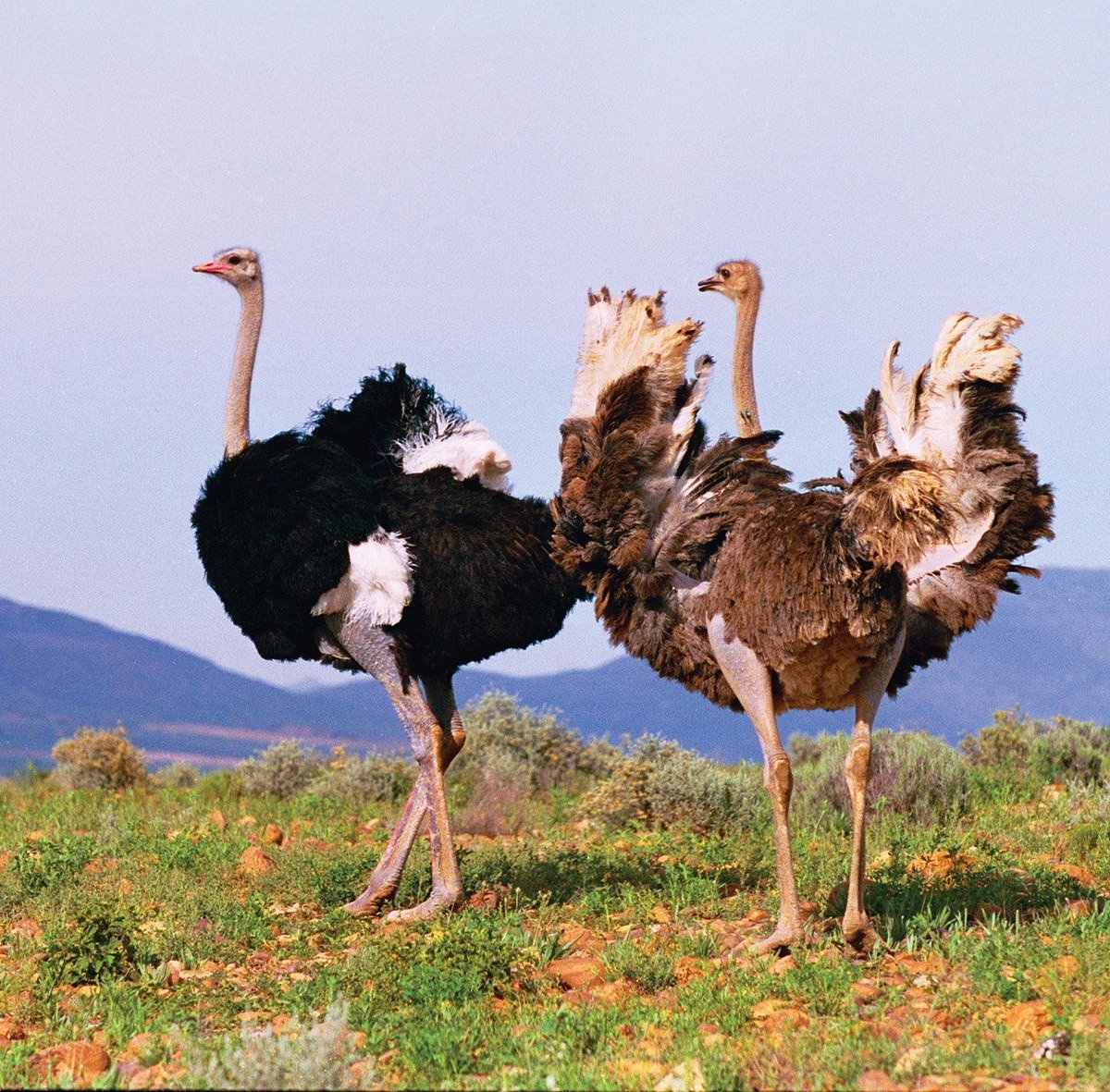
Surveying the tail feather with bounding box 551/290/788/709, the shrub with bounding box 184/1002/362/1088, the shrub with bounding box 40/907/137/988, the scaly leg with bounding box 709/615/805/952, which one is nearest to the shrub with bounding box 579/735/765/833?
the tail feather with bounding box 551/290/788/709

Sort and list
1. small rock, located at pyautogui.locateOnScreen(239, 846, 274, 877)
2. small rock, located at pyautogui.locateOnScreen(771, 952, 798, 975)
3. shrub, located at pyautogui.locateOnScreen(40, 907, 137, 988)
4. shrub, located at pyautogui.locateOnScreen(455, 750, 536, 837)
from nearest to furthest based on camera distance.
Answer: small rock, located at pyautogui.locateOnScreen(771, 952, 798, 975) → shrub, located at pyautogui.locateOnScreen(40, 907, 137, 988) → small rock, located at pyautogui.locateOnScreen(239, 846, 274, 877) → shrub, located at pyautogui.locateOnScreen(455, 750, 536, 837)

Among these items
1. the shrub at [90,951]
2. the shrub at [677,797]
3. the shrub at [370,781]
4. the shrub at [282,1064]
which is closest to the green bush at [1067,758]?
the shrub at [677,797]

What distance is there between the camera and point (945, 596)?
6168 mm

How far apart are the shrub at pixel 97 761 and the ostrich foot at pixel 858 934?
9018 millimetres

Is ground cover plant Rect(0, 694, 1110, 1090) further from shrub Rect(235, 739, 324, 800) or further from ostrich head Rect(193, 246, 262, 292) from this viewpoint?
ostrich head Rect(193, 246, 262, 292)

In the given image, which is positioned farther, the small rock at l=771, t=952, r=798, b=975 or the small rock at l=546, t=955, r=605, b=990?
the small rock at l=546, t=955, r=605, b=990

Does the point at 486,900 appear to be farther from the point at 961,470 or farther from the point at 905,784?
the point at 905,784

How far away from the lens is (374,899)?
Answer: 7.46 m

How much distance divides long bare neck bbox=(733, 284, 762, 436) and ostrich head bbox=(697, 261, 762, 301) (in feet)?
0.05

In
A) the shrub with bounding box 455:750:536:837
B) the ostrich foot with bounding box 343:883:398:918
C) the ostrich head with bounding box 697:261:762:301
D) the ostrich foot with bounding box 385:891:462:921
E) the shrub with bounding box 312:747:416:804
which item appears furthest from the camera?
the shrub with bounding box 312:747:416:804

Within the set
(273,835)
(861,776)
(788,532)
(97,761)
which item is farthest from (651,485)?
(97,761)

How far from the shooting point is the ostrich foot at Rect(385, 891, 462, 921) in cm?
713

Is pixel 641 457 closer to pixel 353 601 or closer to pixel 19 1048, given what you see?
pixel 353 601

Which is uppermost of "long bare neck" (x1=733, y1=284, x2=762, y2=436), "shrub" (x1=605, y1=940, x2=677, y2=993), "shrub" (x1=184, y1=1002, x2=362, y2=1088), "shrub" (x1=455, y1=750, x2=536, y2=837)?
"long bare neck" (x1=733, y1=284, x2=762, y2=436)
